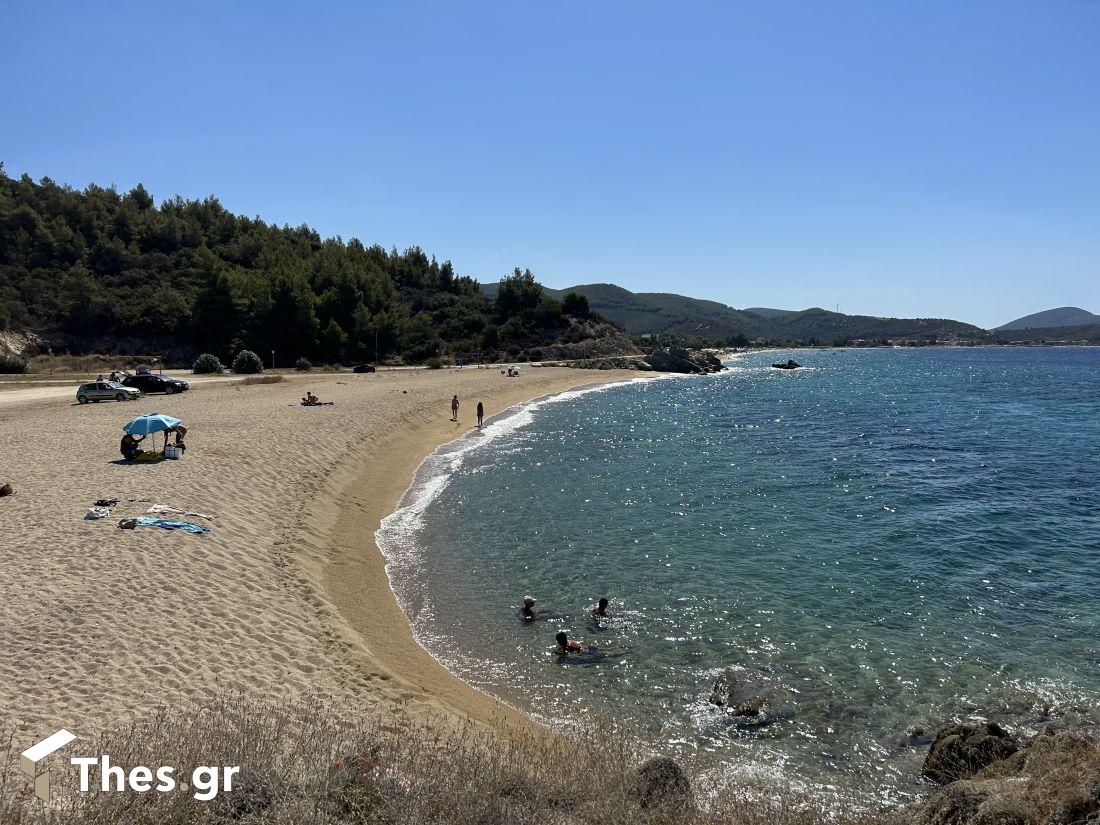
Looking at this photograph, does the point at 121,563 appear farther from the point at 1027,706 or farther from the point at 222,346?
the point at 222,346

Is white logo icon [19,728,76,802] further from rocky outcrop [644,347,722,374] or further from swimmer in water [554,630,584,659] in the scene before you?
rocky outcrop [644,347,722,374]

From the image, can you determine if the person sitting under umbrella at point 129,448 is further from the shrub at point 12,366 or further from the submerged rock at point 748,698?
the shrub at point 12,366

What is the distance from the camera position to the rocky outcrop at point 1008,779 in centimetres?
568

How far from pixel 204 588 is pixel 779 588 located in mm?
12283

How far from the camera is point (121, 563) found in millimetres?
12500

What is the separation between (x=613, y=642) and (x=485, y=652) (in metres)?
2.47

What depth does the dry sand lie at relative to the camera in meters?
8.89

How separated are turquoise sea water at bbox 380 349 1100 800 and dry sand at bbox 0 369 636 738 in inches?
53.4

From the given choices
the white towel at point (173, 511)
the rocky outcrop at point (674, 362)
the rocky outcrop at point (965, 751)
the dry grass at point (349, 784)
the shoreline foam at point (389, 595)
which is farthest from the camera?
the rocky outcrop at point (674, 362)

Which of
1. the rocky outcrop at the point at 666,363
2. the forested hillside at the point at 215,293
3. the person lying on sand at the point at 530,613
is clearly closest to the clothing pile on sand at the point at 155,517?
the person lying on sand at the point at 530,613

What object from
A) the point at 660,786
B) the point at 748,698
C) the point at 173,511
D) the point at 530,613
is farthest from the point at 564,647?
the point at 173,511

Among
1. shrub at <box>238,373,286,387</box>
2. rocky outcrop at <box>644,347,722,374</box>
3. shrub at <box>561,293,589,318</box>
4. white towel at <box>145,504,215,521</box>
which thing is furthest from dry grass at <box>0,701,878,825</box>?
shrub at <box>561,293,589,318</box>

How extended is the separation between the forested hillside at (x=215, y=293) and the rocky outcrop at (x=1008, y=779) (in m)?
72.2

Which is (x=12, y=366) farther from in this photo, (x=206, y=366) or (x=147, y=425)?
(x=147, y=425)
